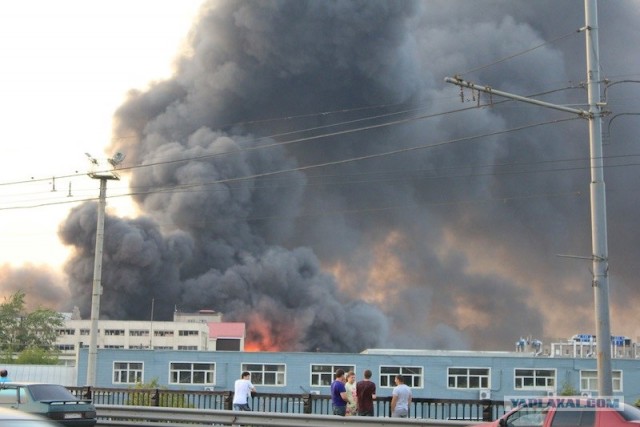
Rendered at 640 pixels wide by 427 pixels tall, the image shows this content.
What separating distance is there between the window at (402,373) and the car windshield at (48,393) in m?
29.9

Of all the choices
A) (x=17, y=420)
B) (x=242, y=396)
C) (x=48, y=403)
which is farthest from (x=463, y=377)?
(x=17, y=420)

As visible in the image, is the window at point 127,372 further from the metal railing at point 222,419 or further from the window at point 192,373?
the metal railing at point 222,419

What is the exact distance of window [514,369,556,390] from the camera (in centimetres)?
4853

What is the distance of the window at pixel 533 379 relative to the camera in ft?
159

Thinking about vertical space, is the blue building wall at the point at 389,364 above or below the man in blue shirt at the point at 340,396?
above

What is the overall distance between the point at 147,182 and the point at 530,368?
4498 cm

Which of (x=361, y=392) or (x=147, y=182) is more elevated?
(x=147, y=182)

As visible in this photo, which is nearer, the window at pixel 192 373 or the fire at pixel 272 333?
the window at pixel 192 373

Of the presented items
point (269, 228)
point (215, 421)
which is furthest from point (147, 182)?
point (215, 421)

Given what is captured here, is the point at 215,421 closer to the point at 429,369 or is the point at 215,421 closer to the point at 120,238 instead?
the point at 429,369

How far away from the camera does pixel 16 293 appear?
10750 cm

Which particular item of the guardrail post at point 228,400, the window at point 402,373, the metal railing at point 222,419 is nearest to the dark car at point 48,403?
the metal railing at point 222,419

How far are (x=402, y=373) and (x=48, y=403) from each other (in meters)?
31.4

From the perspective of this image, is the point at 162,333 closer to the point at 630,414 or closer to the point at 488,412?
the point at 488,412
